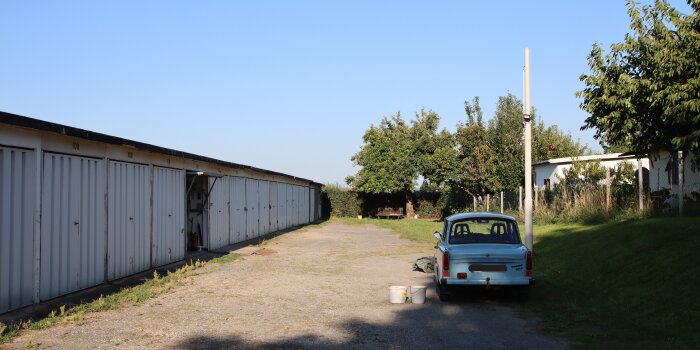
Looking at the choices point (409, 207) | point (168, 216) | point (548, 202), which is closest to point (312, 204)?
point (409, 207)

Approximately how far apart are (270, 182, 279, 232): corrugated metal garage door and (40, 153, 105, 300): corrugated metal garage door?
19.8m

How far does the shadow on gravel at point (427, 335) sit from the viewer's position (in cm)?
761

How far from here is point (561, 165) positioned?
32.7 meters

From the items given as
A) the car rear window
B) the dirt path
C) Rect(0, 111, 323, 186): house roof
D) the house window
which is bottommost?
the dirt path

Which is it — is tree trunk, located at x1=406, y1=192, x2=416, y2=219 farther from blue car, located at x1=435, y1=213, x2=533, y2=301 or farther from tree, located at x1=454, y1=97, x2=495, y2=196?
blue car, located at x1=435, y1=213, x2=533, y2=301

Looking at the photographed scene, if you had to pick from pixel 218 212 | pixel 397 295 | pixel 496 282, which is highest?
pixel 218 212

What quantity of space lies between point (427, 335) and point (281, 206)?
91.0 ft

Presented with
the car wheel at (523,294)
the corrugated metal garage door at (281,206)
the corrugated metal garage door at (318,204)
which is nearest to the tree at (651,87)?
the car wheel at (523,294)

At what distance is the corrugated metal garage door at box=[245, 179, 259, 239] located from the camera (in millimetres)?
27078

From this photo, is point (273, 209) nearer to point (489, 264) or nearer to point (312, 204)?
point (312, 204)

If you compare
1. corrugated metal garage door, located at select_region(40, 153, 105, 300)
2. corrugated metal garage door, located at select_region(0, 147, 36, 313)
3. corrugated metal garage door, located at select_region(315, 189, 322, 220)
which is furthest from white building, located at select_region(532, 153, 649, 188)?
corrugated metal garage door, located at select_region(0, 147, 36, 313)

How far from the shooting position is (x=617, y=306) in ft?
32.5

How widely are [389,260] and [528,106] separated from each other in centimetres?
632

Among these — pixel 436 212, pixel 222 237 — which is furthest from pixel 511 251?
pixel 436 212
